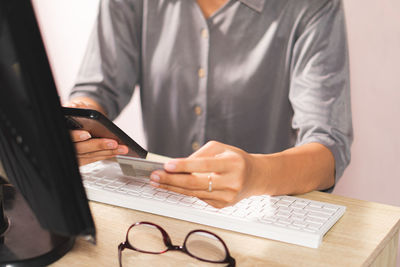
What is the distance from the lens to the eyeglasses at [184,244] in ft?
2.49

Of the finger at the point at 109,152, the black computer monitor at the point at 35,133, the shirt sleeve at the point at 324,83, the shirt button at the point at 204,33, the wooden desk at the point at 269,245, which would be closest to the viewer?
the black computer monitor at the point at 35,133

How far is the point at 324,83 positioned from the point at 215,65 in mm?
376

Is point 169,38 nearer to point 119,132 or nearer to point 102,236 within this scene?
point 119,132

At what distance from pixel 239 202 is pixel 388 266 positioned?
11.9 inches

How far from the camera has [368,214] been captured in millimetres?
932

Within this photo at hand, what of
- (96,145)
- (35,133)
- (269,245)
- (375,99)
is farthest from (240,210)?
(375,99)

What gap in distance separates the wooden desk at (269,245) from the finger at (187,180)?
0.07 m

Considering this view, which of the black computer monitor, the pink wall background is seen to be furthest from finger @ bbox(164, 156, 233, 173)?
the pink wall background

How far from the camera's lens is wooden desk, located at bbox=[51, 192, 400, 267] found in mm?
759

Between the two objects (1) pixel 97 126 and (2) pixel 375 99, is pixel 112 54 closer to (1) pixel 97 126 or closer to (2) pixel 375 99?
(1) pixel 97 126

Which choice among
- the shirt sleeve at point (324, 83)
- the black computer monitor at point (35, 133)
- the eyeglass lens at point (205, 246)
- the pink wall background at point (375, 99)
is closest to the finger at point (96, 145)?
the eyeglass lens at point (205, 246)

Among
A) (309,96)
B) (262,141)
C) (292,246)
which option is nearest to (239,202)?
(292,246)

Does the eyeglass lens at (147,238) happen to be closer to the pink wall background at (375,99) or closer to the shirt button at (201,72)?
the shirt button at (201,72)

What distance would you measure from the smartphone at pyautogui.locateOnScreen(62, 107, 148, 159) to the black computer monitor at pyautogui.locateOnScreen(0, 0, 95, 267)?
0.27m
